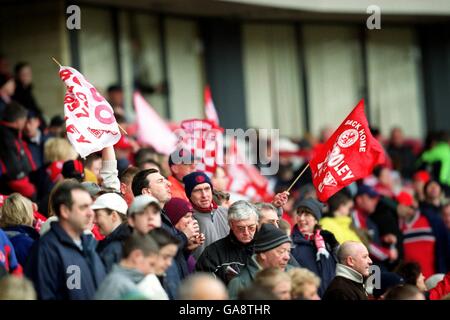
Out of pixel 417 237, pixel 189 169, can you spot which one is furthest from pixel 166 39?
pixel 189 169

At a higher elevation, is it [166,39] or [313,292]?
[166,39]

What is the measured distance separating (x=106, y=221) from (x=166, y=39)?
12068 millimetres

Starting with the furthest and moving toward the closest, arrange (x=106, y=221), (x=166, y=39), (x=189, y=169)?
(x=166, y=39)
(x=189, y=169)
(x=106, y=221)

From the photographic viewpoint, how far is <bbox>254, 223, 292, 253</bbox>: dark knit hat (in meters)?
11.0

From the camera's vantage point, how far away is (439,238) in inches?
679

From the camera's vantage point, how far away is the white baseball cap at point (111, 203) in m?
11.2

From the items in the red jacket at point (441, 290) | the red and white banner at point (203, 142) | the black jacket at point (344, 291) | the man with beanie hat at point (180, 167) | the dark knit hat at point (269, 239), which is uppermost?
the red and white banner at point (203, 142)

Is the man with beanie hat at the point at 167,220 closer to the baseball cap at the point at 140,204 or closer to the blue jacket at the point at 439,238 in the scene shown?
the baseball cap at the point at 140,204

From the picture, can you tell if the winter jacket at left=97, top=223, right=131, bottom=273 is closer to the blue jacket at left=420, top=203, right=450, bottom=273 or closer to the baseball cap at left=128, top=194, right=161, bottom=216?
the baseball cap at left=128, top=194, right=161, bottom=216

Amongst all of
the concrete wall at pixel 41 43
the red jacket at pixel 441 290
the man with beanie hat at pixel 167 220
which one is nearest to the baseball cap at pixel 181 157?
the man with beanie hat at pixel 167 220

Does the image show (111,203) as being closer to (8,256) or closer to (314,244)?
(8,256)

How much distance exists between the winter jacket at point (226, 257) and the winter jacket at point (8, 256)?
1785 mm
